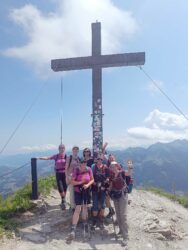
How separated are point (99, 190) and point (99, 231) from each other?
1.17 metres

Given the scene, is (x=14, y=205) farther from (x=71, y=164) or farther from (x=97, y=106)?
(x=97, y=106)

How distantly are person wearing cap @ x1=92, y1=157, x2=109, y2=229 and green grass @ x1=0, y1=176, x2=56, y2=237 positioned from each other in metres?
2.30

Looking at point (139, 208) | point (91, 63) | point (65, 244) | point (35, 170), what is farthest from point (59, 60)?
point (65, 244)

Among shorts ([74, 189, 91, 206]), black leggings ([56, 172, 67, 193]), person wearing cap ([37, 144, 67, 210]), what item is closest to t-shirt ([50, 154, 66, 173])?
person wearing cap ([37, 144, 67, 210])

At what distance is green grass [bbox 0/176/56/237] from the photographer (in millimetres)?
9844

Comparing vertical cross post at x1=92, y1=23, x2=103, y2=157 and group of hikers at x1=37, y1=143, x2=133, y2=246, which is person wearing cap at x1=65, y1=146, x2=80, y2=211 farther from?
vertical cross post at x1=92, y1=23, x2=103, y2=157

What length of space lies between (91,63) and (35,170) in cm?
458

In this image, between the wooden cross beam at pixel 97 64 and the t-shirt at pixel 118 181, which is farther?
the wooden cross beam at pixel 97 64

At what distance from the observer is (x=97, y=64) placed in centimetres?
1334

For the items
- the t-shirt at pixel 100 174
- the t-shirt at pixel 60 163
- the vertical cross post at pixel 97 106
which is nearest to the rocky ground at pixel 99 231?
the t-shirt at pixel 60 163

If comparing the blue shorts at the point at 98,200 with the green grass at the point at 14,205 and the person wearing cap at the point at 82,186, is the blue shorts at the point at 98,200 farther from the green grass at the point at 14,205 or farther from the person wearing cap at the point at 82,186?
the green grass at the point at 14,205

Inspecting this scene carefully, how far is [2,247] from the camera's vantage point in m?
8.69

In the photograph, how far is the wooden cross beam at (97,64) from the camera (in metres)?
13.1

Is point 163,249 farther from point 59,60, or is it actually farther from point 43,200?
point 59,60
